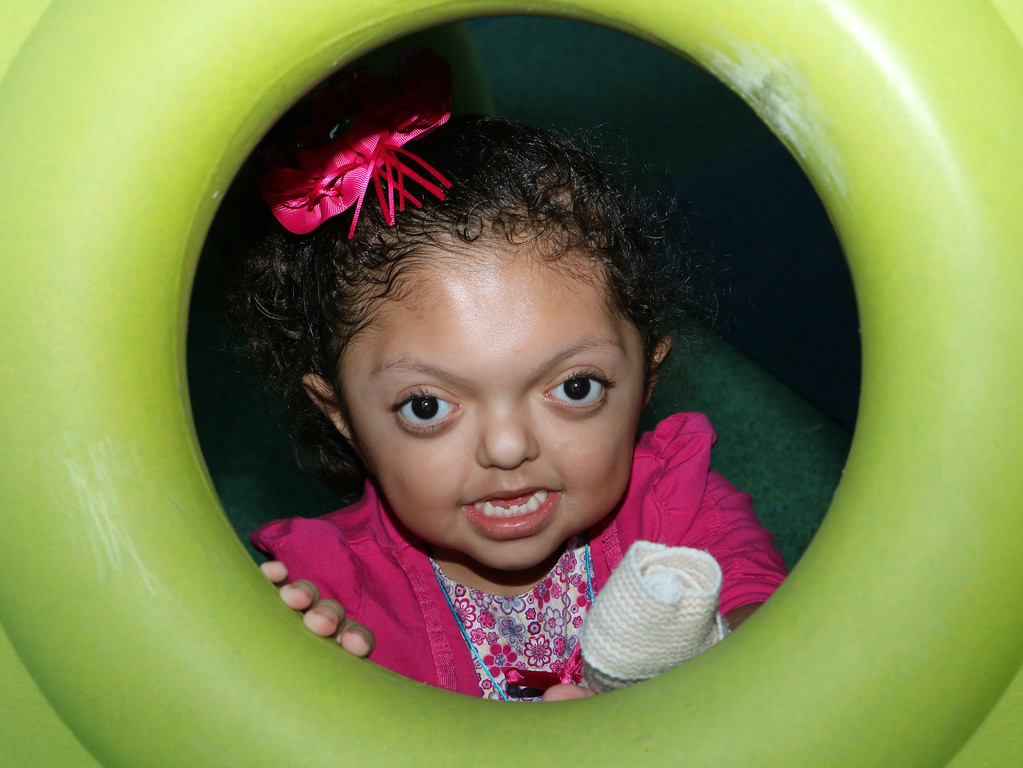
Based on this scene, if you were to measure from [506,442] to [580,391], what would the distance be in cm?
8

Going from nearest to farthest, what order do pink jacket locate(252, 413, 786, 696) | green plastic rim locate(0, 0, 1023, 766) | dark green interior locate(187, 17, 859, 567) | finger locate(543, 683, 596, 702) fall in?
green plastic rim locate(0, 0, 1023, 766), finger locate(543, 683, 596, 702), pink jacket locate(252, 413, 786, 696), dark green interior locate(187, 17, 859, 567)

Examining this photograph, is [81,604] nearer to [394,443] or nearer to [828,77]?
[394,443]

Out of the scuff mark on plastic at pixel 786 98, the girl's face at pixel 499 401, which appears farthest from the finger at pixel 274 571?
the scuff mark on plastic at pixel 786 98

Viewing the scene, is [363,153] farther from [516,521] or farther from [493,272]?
[516,521]

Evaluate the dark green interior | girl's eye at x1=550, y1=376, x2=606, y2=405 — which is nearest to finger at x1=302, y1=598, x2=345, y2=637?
girl's eye at x1=550, y1=376, x2=606, y2=405

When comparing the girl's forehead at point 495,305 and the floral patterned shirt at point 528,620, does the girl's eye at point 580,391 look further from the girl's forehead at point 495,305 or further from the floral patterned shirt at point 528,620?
the floral patterned shirt at point 528,620

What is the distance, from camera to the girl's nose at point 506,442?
0.86 metres

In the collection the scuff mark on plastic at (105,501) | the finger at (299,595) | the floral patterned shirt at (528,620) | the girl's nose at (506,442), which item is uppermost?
the girl's nose at (506,442)

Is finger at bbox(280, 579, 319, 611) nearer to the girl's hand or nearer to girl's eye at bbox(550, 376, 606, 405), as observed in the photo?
the girl's hand

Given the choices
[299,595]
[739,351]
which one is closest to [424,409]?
[299,595]

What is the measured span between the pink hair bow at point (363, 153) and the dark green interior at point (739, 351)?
29 cm

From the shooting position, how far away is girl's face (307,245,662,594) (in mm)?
869

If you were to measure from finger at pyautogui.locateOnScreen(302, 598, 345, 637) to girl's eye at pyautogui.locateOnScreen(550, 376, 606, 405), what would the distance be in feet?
0.81

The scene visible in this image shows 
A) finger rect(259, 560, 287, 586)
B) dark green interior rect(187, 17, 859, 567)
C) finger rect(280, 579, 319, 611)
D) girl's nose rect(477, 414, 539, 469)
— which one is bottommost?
finger rect(280, 579, 319, 611)
